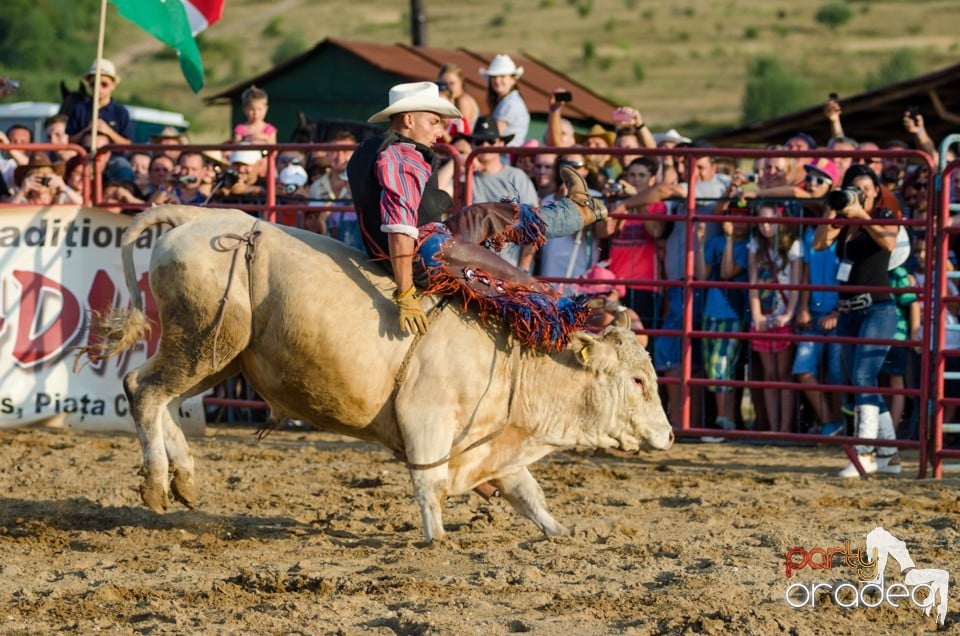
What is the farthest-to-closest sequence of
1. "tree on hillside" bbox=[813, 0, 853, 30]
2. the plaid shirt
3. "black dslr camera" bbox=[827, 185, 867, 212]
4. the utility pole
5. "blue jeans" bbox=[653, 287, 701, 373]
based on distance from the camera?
"tree on hillside" bbox=[813, 0, 853, 30], the utility pole, "blue jeans" bbox=[653, 287, 701, 373], "black dslr camera" bbox=[827, 185, 867, 212], the plaid shirt

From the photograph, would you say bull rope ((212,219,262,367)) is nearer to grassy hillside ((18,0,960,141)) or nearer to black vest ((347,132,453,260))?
black vest ((347,132,453,260))

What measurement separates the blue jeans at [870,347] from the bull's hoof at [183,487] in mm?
4430

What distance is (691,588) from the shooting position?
5.72m

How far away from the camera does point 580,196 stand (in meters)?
6.86

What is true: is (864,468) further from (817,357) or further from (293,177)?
(293,177)

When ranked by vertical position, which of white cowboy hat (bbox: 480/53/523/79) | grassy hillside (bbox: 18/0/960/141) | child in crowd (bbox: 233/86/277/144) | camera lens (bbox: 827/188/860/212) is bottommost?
camera lens (bbox: 827/188/860/212)

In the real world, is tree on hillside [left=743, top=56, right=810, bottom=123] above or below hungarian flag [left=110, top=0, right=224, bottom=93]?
above

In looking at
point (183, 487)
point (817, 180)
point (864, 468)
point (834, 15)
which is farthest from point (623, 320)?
point (834, 15)

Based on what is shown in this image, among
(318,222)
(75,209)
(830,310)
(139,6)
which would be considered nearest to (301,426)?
(318,222)

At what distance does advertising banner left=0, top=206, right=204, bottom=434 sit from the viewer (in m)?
10.0

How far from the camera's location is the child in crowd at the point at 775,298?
9.84 meters

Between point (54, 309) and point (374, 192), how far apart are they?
172 inches

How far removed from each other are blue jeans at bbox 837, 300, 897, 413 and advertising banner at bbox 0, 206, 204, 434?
467 centimetres

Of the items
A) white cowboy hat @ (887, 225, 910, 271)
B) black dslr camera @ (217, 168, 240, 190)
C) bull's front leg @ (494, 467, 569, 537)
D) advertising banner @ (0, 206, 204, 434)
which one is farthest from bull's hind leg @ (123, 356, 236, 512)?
white cowboy hat @ (887, 225, 910, 271)
